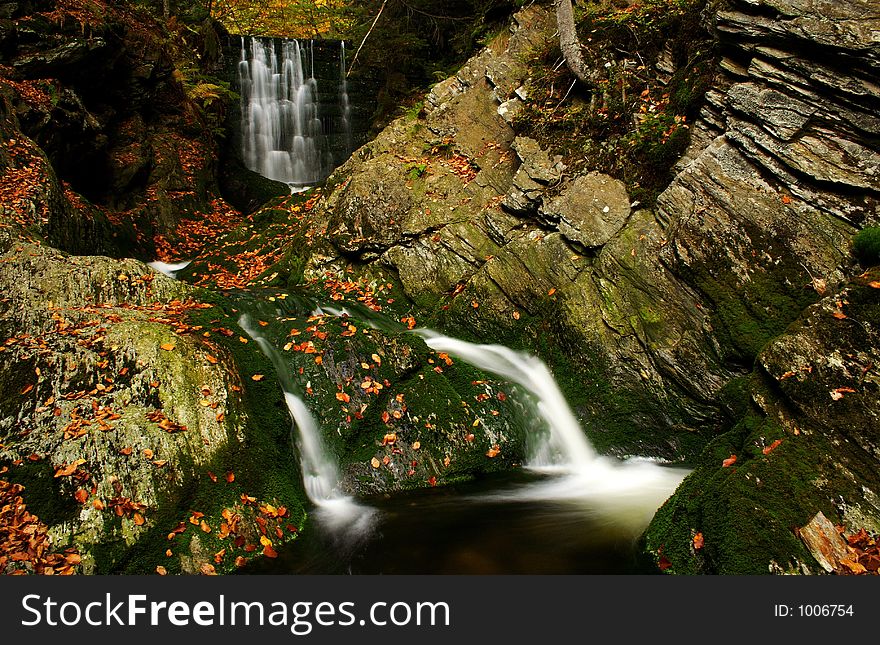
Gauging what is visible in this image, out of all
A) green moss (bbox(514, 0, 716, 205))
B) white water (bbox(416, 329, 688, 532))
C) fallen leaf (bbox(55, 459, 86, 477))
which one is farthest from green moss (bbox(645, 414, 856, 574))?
fallen leaf (bbox(55, 459, 86, 477))

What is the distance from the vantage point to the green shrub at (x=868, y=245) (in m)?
5.58

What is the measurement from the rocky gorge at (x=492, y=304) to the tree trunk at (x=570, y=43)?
0.29 meters

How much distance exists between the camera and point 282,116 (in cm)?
1692

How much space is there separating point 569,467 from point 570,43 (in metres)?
7.59

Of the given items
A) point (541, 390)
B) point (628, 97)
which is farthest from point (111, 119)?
point (541, 390)

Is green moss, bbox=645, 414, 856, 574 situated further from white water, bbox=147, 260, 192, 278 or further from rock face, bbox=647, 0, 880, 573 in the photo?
white water, bbox=147, 260, 192, 278

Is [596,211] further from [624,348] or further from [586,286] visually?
[624,348]

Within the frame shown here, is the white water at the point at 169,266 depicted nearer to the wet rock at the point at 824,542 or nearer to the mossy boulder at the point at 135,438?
the mossy boulder at the point at 135,438

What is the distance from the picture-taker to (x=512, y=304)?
816 cm

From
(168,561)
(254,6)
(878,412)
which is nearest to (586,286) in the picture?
(878,412)

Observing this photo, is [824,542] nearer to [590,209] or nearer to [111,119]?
[590,209]

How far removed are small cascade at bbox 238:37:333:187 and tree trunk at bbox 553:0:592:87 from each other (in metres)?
9.08

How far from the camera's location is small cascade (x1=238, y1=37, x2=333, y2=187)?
54.4 ft

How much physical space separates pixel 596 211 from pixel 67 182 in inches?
423
